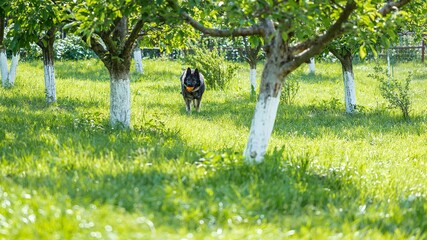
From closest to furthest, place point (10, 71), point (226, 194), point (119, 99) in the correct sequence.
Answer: point (226, 194) < point (119, 99) < point (10, 71)

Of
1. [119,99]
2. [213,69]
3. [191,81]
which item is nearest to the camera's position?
[119,99]

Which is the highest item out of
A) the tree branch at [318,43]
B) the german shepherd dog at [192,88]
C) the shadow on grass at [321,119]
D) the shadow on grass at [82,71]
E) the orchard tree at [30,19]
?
the orchard tree at [30,19]

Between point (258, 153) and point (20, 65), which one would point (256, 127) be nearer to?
point (258, 153)

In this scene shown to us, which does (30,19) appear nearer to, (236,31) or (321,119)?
(236,31)

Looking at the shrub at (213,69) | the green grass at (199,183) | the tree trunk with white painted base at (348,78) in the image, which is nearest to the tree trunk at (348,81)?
the tree trunk with white painted base at (348,78)

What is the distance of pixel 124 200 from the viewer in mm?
5520

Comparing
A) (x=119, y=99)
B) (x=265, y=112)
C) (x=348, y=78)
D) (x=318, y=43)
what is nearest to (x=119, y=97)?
(x=119, y=99)

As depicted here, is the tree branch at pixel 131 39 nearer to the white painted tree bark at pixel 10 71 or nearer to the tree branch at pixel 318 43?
the tree branch at pixel 318 43

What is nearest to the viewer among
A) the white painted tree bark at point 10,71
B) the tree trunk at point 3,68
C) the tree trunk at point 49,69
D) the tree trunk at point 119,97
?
the tree trunk at point 119,97

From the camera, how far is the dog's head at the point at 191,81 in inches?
642

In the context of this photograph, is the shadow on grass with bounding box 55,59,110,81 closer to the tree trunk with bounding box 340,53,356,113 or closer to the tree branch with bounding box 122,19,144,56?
the tree trunk with bounding box 340,53,356,113

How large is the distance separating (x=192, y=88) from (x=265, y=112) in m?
8.66

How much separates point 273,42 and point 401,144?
4.88m

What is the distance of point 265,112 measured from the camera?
771 centimetres
